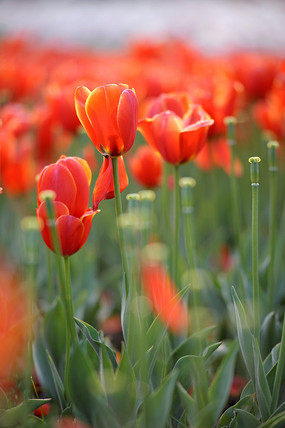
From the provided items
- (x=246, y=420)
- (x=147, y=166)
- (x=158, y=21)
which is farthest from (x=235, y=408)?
(x=158, y=21)

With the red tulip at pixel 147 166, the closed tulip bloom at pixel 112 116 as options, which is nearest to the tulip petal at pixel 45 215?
the closed tulip bloom at pixel 112 116

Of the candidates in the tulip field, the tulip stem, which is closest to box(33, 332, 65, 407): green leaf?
the tulip field

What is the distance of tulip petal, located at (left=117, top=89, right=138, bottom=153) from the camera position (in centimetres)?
83

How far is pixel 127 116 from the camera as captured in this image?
2.75 ft

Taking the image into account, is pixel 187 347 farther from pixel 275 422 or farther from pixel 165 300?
pixel 275 422

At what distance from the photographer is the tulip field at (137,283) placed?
0.80 meters

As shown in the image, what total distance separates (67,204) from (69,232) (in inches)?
1.7

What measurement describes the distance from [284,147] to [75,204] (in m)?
1.30

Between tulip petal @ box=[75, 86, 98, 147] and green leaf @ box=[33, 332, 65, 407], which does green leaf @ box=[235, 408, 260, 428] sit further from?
tulip petal @ box=[75, 86, 98, 147]

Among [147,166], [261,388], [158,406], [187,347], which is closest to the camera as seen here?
[158,406]

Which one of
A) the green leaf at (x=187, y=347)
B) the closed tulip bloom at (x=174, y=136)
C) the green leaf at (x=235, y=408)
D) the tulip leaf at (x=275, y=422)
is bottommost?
the green leaf at (x=235, y=408)

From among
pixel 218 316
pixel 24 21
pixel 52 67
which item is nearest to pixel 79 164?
pixel 218 316

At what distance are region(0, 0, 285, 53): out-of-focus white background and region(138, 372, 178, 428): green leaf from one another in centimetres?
618

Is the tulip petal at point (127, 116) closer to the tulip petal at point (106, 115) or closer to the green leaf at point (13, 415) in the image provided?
the tulip petal at point (106, 115)
